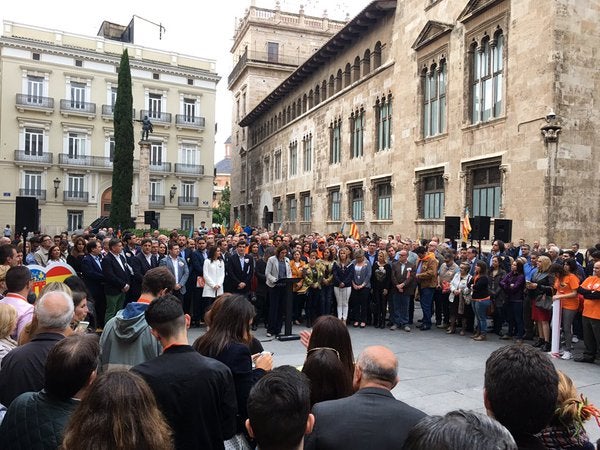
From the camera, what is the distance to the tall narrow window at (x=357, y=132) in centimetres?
2595

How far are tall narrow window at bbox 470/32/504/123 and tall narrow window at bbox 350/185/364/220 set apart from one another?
890 centimetres

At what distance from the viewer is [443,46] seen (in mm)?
19109

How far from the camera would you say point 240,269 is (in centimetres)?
1103

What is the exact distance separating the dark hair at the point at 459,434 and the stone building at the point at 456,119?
14132 millimetres

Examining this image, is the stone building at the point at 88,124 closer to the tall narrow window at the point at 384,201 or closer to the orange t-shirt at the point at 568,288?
the tall narrow window at the point at 384,201

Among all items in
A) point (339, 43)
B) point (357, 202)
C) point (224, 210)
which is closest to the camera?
point (357, 202)

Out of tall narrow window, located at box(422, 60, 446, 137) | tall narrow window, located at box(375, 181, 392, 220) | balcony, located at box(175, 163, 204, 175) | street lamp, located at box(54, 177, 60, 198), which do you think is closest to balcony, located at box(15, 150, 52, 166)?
street lamp, located at box(54, 177, 60, 198)

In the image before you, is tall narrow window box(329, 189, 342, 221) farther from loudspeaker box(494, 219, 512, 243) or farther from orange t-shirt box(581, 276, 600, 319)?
orange t-shirt box(581, 276, 600, 319)

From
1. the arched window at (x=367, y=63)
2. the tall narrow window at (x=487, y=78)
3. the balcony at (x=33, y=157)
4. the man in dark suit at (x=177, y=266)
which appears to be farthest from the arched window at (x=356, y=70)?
the balcony at (x=33, y=157)

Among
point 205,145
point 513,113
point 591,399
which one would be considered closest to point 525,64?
point 513,113

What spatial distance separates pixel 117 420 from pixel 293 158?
3489 centimetres

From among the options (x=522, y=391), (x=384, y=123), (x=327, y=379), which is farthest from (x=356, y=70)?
(x=522, y=391)

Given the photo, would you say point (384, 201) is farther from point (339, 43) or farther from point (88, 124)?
point (88, 124)

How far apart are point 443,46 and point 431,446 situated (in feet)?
65.1
